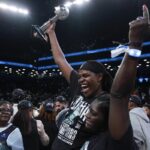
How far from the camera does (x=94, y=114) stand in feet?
5.81

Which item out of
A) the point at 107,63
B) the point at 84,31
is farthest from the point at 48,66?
the point at 84,31

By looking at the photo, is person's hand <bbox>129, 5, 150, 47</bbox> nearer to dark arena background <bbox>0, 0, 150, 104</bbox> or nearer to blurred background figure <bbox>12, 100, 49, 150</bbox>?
blurred background figure <bbox>12, 100, 49, 150</bbox>

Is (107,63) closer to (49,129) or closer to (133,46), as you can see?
(49,129)

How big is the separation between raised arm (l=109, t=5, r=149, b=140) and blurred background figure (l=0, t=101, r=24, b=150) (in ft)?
6.06

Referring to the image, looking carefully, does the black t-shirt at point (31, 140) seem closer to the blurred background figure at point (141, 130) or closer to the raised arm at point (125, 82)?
the blurred background figure at point (141, 130)

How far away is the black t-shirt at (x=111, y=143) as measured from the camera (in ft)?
4.95

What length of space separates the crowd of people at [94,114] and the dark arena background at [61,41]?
397 centimetres

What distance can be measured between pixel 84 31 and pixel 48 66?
36.4ft

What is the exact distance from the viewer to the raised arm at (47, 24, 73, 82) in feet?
8.85

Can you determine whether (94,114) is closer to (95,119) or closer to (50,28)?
(95,119)

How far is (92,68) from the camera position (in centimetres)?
227

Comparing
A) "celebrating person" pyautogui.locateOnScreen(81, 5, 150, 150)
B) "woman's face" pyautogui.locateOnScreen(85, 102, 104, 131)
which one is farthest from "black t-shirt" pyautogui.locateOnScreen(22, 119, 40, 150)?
"celebrating person" pyautogui.locateOnScreen(81, 5, 150, 150)

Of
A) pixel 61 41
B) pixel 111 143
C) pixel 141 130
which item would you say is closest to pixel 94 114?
pixel 111 143

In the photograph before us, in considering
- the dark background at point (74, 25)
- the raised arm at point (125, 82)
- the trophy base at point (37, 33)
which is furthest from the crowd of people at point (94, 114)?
the dark background at point (74, 25)
